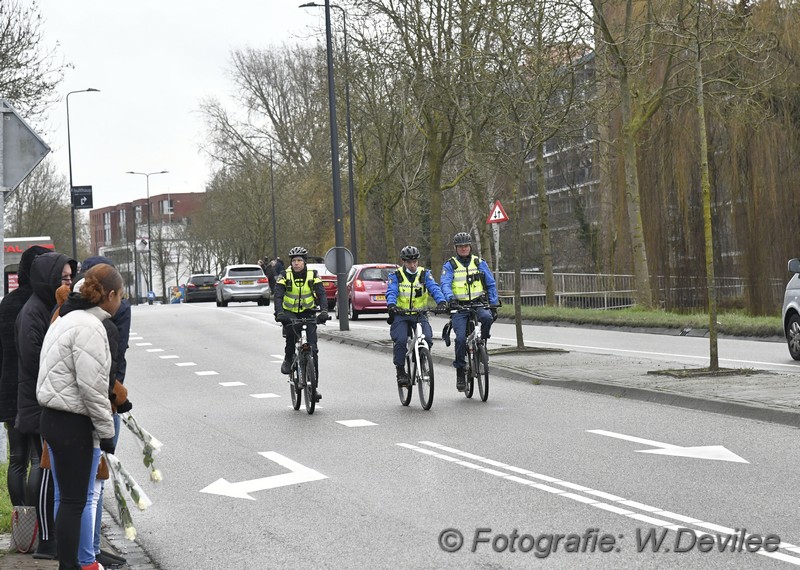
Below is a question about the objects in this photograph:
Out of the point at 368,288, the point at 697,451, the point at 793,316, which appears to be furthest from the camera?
the point at 368,288

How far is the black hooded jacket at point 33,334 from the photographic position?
6.47m

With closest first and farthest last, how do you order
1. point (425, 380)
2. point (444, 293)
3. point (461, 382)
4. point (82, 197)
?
point (425, 380)
point (444, 293)
point (461, 382)
point (82, 197)

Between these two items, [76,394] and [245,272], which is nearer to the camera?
[76,394]

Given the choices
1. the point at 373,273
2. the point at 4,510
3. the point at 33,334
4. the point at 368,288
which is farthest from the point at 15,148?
the point at 373,273

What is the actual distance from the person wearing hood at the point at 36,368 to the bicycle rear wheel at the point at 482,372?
314 inches

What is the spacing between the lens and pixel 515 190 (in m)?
21.8

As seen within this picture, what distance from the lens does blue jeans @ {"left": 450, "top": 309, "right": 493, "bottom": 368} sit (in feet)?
46.8

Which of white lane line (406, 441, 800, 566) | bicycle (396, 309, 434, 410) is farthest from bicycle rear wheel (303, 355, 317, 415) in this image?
white lane line (406, 441, 800, 566)

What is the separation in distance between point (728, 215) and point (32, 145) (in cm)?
2175

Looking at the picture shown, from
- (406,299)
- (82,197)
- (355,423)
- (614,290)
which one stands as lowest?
(355,423)

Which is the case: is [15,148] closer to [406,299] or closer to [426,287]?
[406,299]

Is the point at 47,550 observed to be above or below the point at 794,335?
below

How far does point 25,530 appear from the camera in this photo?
671 cm

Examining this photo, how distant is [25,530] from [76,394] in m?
1.42
